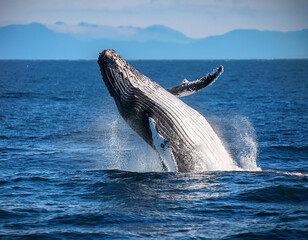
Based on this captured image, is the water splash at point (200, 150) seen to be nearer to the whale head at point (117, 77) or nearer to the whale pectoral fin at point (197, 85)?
the whale head at point (117, 77)

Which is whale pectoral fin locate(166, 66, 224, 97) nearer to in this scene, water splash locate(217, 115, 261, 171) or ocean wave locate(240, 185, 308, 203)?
water splash locate(217, 115, 261, 171)

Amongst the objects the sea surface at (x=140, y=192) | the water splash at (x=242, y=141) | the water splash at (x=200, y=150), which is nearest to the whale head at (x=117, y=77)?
the water splash at (x=200, y=150)

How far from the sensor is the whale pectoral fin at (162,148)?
1183cm

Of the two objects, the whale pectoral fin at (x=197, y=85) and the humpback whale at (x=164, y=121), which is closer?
the humpback whale at (x=164, y=121)

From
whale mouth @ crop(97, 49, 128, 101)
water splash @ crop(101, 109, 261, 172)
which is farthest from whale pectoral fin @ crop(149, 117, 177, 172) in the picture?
whale mouth @ crop(97, 49, 128, 101)

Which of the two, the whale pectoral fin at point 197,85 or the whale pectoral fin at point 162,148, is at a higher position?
the whale pectoral fin at point 197,85

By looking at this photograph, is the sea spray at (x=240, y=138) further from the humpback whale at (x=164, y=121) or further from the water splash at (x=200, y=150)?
the humpback whale at (x=164, y=121)

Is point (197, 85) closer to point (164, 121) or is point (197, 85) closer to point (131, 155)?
point (164, 121)

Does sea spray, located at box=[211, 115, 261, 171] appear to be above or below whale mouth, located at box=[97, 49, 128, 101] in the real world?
below

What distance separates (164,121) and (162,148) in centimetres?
72

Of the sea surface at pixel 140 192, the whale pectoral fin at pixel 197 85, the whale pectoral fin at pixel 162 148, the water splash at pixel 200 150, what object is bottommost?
the sea surface at pixel 140 192

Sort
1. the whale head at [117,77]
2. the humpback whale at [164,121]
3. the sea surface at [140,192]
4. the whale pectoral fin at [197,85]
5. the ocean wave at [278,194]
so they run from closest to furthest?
the sea surface at [140,192] < the ocean wave at [278,194] < the humpback whale at [164,121] < the whale head at [117,77] < the whale pectoral fin at [197,85]

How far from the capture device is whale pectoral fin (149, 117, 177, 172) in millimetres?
11828

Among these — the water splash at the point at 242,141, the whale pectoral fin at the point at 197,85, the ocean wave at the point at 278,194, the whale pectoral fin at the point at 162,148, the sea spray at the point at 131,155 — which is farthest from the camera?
the water splash at the point at 242,141
